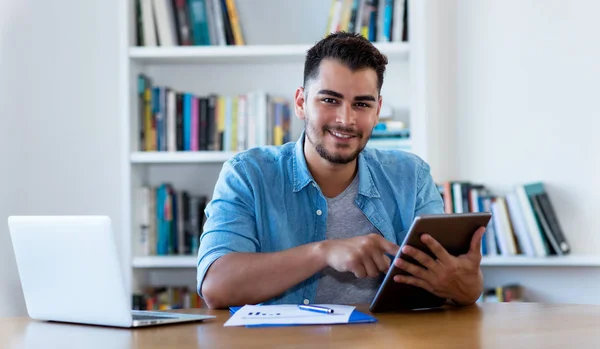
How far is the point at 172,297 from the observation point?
313cm

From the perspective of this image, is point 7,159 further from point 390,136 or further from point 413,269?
point 413,269

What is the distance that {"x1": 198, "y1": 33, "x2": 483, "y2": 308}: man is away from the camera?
5.97 feet

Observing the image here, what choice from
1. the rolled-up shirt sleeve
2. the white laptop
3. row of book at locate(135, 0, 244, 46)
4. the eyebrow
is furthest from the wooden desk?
row of book at locate(135, 0, 244, 46)

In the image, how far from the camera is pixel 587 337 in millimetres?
1203

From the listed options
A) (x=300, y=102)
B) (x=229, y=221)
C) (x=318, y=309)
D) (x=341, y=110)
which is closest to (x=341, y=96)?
(x=341, y=110)

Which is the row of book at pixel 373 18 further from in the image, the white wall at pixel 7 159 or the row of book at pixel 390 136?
the white wall at pixel 7 159

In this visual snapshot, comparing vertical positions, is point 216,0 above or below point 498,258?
above

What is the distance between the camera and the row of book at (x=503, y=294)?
3004mm

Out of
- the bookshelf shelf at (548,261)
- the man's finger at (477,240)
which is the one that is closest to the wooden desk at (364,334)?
the man's finger at (477,240)

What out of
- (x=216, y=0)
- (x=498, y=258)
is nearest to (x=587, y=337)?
(x=498, y=258)

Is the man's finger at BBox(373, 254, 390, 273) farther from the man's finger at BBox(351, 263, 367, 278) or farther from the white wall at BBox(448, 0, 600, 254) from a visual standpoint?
the white wall at BBox(448, 0, 600, 254)

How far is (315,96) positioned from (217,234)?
0.46m

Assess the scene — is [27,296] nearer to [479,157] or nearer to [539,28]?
[479,157]

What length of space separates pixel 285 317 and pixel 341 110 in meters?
0.71
